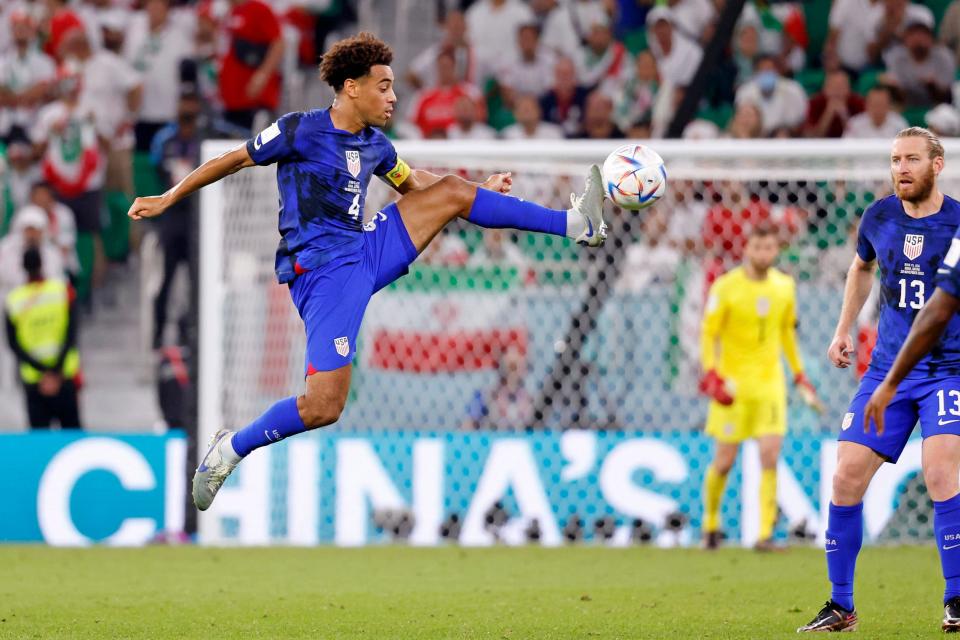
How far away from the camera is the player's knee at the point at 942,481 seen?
6254 mm

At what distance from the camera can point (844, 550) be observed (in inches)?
252

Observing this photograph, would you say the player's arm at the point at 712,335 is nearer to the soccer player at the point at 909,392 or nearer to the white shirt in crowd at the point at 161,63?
the soccer player at the point at 909,392

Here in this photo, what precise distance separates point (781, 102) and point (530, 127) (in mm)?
2217

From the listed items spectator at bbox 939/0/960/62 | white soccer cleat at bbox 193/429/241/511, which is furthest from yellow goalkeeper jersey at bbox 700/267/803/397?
spectator at bbox 939/0/960/62

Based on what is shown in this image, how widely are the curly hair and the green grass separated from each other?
2371mm

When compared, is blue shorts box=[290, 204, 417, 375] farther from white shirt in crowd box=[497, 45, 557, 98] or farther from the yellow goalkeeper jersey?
white shirt in crowd box=[497, 45, 557, 98]

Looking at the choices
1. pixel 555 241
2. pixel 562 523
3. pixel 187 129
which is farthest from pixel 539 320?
pixel 187 129

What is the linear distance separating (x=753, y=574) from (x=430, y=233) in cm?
320

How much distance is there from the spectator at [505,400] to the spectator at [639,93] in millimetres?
3255

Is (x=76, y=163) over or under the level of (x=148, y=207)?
over

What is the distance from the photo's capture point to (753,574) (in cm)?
892

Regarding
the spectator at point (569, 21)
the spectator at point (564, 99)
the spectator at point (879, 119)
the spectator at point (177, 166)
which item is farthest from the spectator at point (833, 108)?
the spectator at point (177, 166)

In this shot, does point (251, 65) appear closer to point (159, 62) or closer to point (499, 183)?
point (159, 62)

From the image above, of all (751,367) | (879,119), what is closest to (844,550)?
(751,367)
